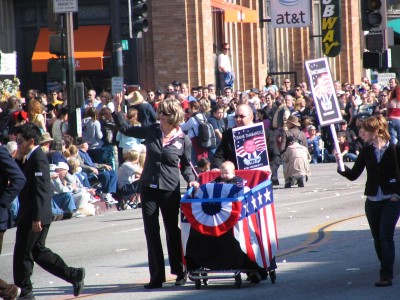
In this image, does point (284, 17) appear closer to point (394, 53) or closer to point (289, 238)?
point (394, 53)

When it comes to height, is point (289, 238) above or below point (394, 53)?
below

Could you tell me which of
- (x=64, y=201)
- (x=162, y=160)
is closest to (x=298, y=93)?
(x=64, y=201)

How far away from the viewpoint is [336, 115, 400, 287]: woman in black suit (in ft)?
35.4

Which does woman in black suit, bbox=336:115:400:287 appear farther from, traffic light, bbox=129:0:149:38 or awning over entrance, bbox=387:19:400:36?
awning over entrance, bbox=387:19:400:36

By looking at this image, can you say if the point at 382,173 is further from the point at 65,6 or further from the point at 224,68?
the point at 224,68

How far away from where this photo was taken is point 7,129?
73.3ft

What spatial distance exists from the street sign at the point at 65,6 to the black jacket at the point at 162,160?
1064 cm

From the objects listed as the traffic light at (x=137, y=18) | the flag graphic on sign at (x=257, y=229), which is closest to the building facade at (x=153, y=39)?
the traffic light at (x=137, y=18)

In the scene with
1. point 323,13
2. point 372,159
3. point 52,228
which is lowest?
point 52,228

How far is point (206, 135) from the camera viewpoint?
22.5 m

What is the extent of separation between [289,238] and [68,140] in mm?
7115

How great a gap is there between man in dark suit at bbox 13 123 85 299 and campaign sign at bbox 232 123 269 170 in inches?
87.5

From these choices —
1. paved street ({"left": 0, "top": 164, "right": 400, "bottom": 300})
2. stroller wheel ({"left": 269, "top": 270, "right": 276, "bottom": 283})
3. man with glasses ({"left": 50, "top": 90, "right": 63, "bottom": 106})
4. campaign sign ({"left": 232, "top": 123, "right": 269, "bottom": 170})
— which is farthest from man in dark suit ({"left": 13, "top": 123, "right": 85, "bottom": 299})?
man with glasses ({"left": 50, "top": 90, "right": 63, "bottom": 106})

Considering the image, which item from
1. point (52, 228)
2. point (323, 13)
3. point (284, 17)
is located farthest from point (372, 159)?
point (284, 17)
